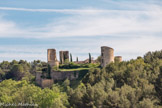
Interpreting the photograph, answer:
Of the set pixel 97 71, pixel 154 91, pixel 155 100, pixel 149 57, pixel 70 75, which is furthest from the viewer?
pixel 70 75

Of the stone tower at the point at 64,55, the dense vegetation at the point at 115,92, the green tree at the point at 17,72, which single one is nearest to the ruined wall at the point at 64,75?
the dense vegetation at the point at 115,92

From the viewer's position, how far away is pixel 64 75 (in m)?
72.0

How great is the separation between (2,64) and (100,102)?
94993 mm

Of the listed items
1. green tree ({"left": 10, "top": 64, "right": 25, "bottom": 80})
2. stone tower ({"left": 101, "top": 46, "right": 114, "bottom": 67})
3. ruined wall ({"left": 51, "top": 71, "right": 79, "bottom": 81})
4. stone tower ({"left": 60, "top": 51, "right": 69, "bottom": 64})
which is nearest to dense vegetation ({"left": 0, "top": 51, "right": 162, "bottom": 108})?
ruined wall ({"left": 51, "top": 71, "right": 79, "bottom": 81})

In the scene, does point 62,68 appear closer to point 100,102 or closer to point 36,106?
point 36,106

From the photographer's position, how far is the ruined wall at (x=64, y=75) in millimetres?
71312

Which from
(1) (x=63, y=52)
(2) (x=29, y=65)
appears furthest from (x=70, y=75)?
(2) (x=29, y=65)

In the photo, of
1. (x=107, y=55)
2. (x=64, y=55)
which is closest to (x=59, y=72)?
(x=107, y=55)

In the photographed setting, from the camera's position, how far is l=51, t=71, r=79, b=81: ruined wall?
234 ft

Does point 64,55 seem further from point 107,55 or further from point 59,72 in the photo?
point 107,55

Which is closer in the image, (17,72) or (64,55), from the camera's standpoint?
(64,55)

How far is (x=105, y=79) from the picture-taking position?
49.5 meters

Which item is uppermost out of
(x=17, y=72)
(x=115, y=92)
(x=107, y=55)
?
(x=107, y=55)

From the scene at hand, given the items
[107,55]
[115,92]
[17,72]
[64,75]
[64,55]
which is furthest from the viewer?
[17,72]
